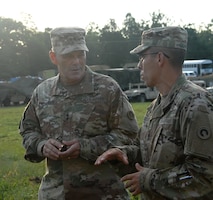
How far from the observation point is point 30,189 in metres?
7.55

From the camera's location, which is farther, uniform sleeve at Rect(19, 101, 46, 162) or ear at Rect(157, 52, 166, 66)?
uniform sleeve at Rect(19, 101, 46, 162)

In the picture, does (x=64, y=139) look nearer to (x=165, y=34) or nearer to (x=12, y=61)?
(x=165, y=34)

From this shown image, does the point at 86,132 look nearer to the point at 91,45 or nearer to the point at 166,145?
the point at 166,145

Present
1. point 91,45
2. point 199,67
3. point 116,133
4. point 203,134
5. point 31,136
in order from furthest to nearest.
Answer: point 91,45
point 199,67
point 31,136
point 116,133
point 203,134

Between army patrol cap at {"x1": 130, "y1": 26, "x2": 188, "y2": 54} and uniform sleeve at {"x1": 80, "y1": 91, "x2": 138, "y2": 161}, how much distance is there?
951mm

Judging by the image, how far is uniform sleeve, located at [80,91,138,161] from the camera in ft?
12.5

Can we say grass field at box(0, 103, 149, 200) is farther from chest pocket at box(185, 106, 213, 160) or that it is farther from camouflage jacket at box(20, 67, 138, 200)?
chest pocket at box(185, 106, 213, 160)

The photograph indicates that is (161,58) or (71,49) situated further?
(71,49)

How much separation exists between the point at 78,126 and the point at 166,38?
49.2 inches

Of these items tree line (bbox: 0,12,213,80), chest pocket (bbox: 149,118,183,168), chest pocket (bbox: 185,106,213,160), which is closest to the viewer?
chest pocket (bbox: 185,106,213,160)

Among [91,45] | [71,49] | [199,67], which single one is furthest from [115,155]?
[91,45]

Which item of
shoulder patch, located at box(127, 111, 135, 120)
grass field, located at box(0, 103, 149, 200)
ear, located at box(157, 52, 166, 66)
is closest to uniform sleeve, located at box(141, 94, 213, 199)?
ear, located at box(157, 52, 166, 66)

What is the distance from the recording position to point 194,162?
2.69 metres

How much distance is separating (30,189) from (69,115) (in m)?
3.85
